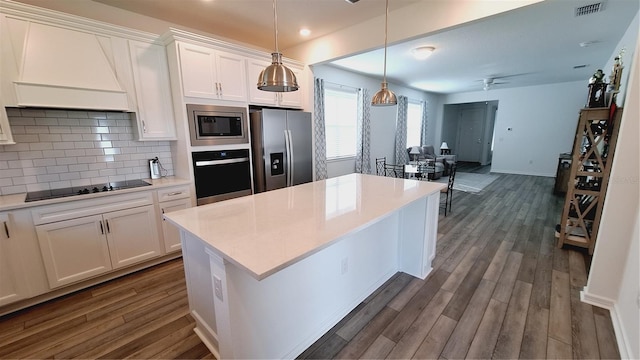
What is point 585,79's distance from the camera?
21.4ft

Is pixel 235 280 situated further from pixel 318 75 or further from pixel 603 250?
pixel 318 75

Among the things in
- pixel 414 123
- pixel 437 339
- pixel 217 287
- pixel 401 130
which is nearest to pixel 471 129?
pixel 414 123

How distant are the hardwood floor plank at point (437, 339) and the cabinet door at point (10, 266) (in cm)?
303

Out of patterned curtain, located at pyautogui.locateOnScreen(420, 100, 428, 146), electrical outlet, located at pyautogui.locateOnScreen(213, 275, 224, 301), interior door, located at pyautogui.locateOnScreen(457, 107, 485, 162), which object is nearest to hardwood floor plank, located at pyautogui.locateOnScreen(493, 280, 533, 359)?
electrical outlet, located at pyautogui.locateOnScreen(213, 275, 224, 301)

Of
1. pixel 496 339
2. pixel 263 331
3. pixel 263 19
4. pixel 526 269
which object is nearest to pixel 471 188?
pixel 526 269

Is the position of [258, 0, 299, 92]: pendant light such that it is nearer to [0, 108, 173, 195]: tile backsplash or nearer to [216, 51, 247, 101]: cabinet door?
[216, 51, 247, 101]: cabinet door

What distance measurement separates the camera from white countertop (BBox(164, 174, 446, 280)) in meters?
1.11

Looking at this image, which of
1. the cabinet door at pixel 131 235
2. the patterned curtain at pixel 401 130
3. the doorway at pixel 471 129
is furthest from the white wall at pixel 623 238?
the doorway at pixel 471 129

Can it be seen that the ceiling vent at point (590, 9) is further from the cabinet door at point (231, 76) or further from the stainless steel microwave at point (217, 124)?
the stainless steel microwave at point (217, 124)

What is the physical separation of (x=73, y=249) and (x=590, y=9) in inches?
223

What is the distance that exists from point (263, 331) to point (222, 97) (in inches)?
97.4

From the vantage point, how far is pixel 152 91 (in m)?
2.72

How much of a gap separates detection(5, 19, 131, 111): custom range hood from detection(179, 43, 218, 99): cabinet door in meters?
0.58

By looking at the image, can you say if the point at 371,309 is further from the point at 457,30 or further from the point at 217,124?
the point at 457,30
